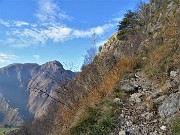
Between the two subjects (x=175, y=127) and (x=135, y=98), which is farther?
(x=135, y=98)

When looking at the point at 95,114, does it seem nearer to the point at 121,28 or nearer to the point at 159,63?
the point at 159,63

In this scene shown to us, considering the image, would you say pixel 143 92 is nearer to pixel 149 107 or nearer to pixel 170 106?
pixel 149 107

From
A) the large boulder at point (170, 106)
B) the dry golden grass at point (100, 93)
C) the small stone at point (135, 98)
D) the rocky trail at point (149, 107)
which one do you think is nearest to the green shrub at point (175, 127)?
the rocky trail at point (149, 107)

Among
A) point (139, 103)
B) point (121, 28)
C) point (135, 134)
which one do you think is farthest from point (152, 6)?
point (135, 134)

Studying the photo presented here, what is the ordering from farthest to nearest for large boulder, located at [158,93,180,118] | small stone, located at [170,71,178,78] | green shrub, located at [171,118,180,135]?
small stone, located at [170,71,178,78], large boulder, located at [158,93,180,118], green shrub, located at [171,118,180,135]

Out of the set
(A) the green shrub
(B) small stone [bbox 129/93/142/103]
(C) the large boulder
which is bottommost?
(A) the green shrub

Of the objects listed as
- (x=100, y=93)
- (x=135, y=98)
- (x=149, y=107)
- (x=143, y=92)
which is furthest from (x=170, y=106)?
(x=100, y=93)

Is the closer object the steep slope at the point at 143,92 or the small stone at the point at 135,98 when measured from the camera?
the steep slope at the point at 143,92

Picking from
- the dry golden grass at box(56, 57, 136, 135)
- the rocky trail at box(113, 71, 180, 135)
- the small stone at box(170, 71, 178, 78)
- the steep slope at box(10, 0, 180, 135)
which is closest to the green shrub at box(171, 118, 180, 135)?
the steep slope at box(10, 0, 180, 135)

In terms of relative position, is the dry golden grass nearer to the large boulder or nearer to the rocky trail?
the rocky trail

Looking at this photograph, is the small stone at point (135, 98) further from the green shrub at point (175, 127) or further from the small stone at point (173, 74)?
the green shrub at point (175, 127)

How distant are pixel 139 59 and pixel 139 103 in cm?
464

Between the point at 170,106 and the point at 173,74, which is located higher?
the point at 173,74

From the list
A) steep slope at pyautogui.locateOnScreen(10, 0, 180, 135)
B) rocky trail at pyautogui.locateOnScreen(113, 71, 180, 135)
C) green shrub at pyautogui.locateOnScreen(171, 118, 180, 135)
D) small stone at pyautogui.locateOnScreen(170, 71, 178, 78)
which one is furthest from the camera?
small stone at pyautogui.locateOnScreen(170, 71, 178, 78)
